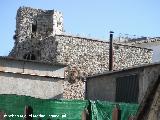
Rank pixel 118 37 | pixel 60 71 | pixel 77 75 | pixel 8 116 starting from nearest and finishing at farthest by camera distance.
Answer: pixel 8 116, pixel 60 71, pixel 77 75, pixel 118 37

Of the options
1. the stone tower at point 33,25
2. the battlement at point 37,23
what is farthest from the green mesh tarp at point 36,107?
the battlement at point 37,23

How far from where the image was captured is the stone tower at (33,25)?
3881 cm

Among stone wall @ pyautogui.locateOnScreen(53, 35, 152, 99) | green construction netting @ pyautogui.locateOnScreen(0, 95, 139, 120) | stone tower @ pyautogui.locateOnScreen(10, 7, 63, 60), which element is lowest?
green construction netting @ pyautogui.locateOnScreen(0, 95, 139, 120)

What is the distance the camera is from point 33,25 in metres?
40.5

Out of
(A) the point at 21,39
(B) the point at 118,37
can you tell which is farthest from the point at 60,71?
(B) the point at 118,37

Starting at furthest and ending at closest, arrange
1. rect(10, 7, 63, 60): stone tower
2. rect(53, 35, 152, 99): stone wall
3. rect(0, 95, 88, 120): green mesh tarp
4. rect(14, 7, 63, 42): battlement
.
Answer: rect(14, 7, 63, 42): battlement < rect(10, 7, 63, 60): stone tower < rect(53, 35, 152, 99): stone wall < rect(0, 95, 88, 120): green mesh tarp

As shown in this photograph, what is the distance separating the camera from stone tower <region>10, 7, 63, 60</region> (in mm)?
38812

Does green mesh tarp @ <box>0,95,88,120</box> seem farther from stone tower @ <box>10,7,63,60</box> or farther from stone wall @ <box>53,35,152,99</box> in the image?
stone tower @ <box>10,7,63,60</box>

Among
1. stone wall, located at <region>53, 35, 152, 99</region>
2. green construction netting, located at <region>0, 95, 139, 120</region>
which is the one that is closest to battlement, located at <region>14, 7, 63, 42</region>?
stone wall, located at <region>53, 35, 152, 99</region>

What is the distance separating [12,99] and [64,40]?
21.6 m

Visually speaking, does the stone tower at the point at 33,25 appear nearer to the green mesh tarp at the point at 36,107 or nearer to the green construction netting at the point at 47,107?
the green construction netting at the point at 47,107

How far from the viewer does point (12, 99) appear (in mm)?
12469

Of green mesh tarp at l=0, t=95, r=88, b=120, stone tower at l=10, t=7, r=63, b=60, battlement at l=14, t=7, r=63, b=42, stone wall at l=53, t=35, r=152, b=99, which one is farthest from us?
battlement at l=14, t=7, r=63, b=42

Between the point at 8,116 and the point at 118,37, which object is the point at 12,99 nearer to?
the point at 8,116
